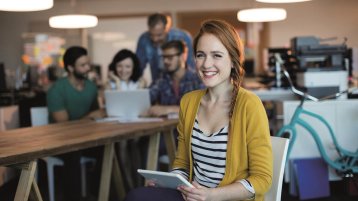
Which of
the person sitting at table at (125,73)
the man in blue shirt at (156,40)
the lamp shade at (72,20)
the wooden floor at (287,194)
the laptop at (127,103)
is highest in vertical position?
the lamp shade at (72,20)

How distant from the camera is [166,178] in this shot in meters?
1.69

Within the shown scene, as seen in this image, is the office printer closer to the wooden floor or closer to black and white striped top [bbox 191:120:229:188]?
the wooden floor

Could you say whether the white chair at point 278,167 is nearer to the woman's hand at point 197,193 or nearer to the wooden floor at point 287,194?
the woman's hand at point 197,193

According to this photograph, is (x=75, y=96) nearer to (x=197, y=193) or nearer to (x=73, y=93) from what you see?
(x=73, y=93)

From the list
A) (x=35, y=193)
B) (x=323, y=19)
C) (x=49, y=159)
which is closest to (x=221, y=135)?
(x=35, y=193)

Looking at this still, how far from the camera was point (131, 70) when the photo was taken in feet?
13.9

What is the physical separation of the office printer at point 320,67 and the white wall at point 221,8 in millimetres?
4046

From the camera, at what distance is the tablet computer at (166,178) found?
1.64 meters

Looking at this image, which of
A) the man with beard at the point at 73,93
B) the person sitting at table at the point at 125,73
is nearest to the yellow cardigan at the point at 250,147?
the man with beard at the point at 73,93

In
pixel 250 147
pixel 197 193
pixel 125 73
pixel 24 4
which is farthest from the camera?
pixel 125 73

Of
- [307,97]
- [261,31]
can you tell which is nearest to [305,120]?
[307,97]

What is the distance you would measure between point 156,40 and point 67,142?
A: 276 centimetres

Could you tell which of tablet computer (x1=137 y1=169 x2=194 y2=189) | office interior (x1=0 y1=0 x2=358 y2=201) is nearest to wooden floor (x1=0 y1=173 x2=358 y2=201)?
tablet computer (x1=137 y1=169 x2=194 y2=189)

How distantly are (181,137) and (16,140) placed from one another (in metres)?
1.01
